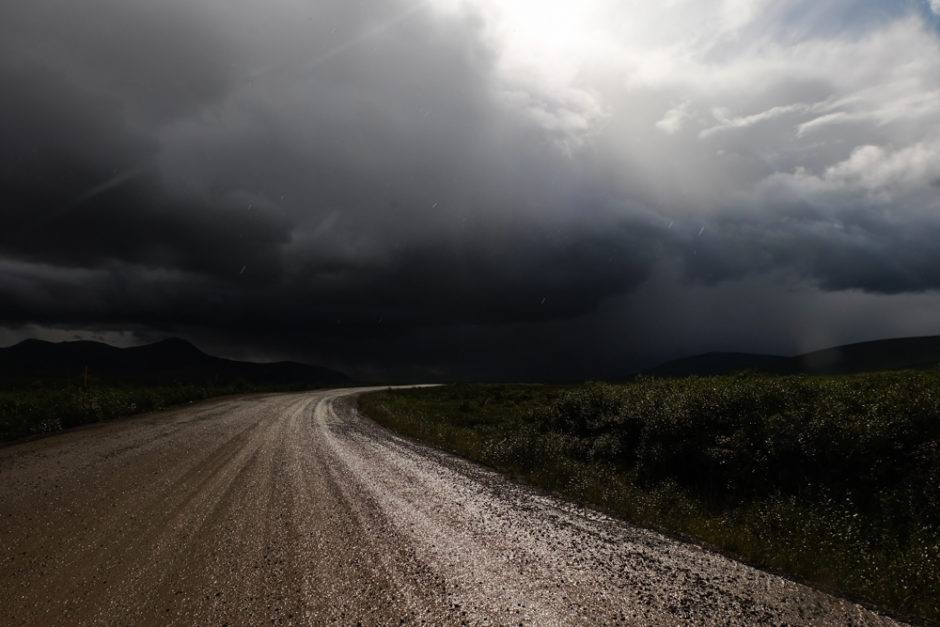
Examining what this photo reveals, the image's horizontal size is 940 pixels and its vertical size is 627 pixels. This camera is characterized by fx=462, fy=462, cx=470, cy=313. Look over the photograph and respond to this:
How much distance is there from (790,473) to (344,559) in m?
10.2

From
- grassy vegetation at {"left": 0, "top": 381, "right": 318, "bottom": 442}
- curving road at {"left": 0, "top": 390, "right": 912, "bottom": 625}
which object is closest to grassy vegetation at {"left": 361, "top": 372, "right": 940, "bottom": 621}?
curving road at {"left": 0, "top": 390, "right": 912, "bottom": 625}

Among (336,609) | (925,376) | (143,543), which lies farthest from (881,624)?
(925,376)

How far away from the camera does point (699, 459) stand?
41.6 ft

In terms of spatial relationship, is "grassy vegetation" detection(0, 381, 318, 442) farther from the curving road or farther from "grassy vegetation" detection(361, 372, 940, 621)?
"grassy vegetation" detection(361, 372, 940, 621)

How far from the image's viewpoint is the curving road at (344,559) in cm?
478

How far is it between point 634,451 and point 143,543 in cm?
1343

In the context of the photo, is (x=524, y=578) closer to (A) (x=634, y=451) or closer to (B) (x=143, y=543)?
(B) (x=143, y=543)

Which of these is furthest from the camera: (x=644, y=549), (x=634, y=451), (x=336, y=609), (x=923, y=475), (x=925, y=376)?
(x=634, y=451)

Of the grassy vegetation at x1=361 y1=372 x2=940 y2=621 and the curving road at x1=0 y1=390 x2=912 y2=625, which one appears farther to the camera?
the grassy vegetation at x1=361 y1=372 x2=940 y2=621

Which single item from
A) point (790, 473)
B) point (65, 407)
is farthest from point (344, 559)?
point (65, 407)

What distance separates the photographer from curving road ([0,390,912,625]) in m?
4.78

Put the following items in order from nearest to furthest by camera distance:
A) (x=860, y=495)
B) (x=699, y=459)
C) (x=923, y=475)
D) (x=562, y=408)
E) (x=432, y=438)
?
(x=923, y=475), (x=860, y=495), (x=699, y=459), (x=432, y=438), (x=562, y=408)

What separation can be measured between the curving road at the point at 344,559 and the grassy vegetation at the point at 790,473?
1189mm

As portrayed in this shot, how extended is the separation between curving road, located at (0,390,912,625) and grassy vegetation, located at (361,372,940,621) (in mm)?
1189
